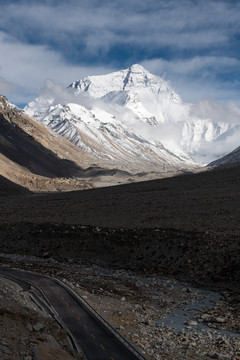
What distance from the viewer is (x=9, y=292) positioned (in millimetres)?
26234

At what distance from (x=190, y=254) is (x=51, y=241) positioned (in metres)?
18.3

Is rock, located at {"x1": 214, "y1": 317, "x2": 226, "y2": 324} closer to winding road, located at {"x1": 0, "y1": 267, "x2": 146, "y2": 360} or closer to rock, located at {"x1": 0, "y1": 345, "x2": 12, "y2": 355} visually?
winding road, located at {"x1": 0, "y1": 267, "x2": 146, "y2": 360}

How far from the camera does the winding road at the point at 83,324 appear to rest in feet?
64.8

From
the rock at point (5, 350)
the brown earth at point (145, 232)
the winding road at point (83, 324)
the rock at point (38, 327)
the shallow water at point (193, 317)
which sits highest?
the brown earth at point (145, 232)

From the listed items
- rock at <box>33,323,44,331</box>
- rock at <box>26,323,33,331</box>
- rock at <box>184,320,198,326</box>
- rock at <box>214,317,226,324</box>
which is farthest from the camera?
rock at <box>214,317,226,324</box>

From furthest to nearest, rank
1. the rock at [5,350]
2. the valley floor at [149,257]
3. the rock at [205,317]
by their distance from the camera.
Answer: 1. the rock at [205,317]
2. the valley floor at [149,257]
3. the rock at [5,350]

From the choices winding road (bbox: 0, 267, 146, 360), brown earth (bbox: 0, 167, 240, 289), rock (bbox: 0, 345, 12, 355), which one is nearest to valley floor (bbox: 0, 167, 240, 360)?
brown earth (bbox: 0, 167, 240, 289)

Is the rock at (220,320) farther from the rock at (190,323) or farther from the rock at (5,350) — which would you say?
the rock at (5,350)

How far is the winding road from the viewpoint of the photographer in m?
19.8

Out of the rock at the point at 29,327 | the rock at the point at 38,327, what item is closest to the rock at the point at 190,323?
the rock at the point at 38,327

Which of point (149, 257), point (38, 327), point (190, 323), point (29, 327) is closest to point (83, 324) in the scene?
point (38, 327)

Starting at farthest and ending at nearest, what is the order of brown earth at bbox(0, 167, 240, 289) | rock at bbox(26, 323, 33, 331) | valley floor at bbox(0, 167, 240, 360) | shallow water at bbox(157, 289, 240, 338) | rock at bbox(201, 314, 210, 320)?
brown earth at bbox(0, 167, 240, 289), rock at bbox(201, 314, 210, 320), shallow water at bbox(157, 289, 240, 338), valley floor at bbox(0, 167, 240, 360), rock at bbox(26, 323, 33, 331)

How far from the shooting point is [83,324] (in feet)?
76.6

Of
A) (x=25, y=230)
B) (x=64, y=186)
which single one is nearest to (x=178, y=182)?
(x=25, y=230)
